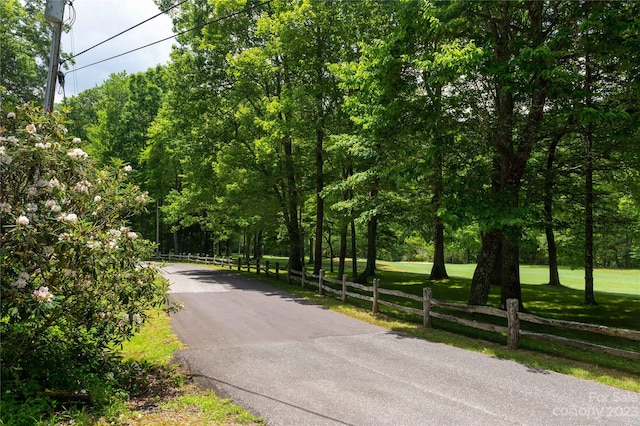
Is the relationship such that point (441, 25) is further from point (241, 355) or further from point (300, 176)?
point (300, 176)

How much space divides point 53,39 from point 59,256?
5.18m

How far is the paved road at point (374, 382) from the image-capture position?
16.8 feet

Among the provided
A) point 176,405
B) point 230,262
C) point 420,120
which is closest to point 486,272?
point 420,120

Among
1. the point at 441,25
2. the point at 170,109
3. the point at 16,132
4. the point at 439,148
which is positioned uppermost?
the point at 170,109

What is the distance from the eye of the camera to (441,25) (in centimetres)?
916

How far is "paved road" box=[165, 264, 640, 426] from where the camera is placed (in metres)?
5.12

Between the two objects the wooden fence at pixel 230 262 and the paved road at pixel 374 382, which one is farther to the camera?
the wooden fence at pixel 230 262

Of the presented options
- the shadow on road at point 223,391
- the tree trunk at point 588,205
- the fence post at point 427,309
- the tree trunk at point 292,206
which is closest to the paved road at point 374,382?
the shadow on road at point 223,391

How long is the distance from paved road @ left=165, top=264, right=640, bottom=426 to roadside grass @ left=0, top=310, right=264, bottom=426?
0.30 metres

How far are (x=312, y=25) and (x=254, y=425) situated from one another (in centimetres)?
1764

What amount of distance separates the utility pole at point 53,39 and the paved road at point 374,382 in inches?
223

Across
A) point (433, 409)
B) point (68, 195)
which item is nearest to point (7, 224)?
point (68, 195)

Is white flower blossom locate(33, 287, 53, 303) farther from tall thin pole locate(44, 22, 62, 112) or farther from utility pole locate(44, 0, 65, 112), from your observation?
tall thin pole locate(44, 22, 62, 112)

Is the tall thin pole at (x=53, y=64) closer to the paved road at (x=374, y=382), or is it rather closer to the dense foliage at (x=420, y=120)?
the dense foliage at (x=420, y=120)
